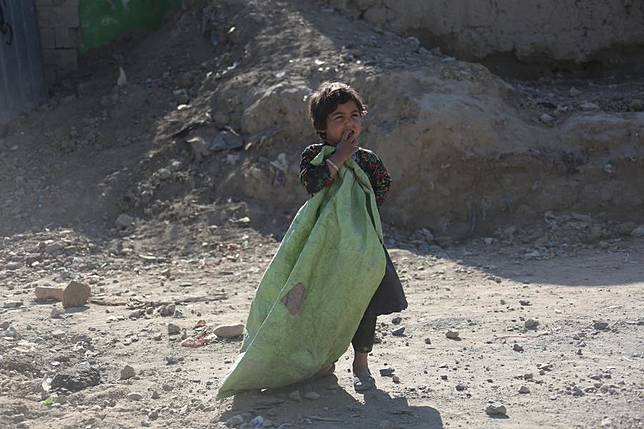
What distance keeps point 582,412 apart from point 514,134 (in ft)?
11.9

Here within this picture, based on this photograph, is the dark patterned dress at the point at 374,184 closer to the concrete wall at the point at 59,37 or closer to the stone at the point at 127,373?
the stone at the point at 127,373

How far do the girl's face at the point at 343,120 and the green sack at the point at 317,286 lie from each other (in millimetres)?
72

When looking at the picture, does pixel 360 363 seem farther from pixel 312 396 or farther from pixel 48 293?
pixel 48 293

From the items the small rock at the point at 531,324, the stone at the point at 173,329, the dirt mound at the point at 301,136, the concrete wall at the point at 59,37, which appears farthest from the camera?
the concrete wall at the point at 59,37

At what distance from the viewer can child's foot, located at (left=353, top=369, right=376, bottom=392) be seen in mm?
3656

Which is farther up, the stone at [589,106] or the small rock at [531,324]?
the stone at [589,106]

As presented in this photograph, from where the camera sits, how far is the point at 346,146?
3553mm

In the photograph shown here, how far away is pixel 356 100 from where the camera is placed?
3.57 meters

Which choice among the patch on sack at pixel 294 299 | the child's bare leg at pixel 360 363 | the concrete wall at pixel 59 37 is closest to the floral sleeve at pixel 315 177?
the patch on sack at pixel 294 299

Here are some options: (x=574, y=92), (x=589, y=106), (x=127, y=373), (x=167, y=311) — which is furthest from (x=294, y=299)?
(x=574, y=92)

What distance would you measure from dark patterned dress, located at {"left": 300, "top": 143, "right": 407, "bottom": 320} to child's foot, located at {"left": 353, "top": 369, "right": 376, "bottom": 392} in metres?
0.25

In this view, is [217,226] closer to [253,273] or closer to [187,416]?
[253,273]

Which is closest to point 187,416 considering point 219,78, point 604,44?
point 219,78

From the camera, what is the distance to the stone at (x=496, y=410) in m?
3.39
